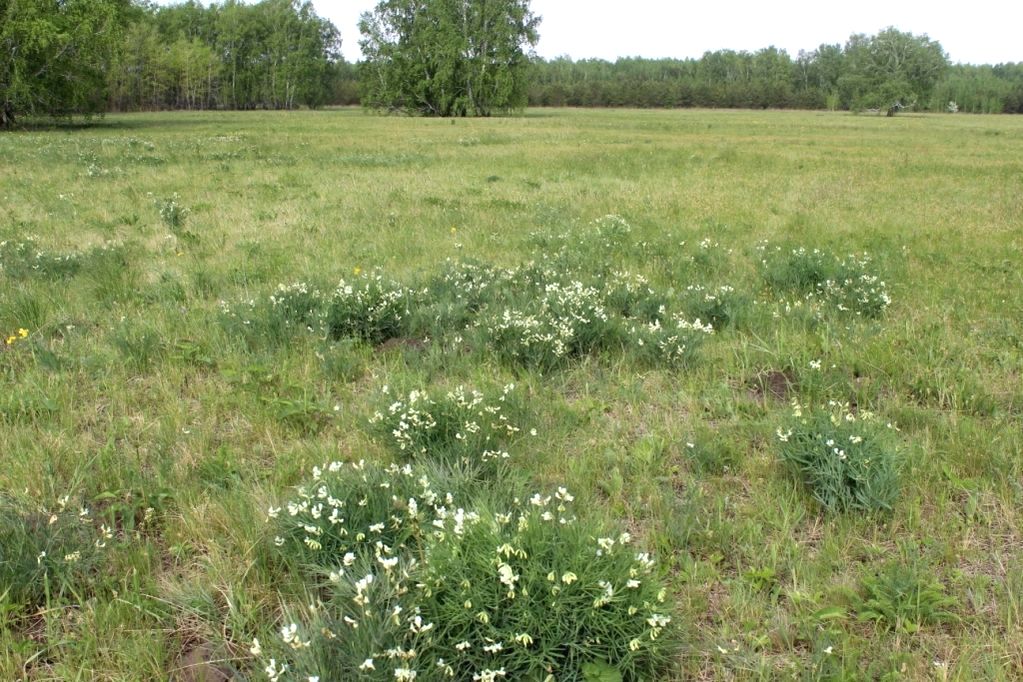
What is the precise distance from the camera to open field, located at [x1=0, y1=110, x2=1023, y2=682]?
2.63m

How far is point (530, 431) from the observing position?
4105 mm

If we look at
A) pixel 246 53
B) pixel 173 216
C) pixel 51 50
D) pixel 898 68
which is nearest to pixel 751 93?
pixel 898 68

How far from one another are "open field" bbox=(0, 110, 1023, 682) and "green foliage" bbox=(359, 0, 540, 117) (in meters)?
57.7

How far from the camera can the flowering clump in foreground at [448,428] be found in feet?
12.2

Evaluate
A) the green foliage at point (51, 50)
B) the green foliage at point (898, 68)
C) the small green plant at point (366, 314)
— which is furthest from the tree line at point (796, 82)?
the small green plant at point (366, 314)

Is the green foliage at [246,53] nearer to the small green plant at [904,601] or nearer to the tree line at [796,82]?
the tree line at [796,82]

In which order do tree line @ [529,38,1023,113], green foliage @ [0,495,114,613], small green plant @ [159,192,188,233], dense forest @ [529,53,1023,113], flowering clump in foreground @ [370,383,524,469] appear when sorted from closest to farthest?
green foliage @ [0,495,114,613] → flowering clump in foreground @ [370,383,524,469] → small green plant @ [159,192,188,233] → tree line @ [529,38,1023,113] → dense forest @ [529,53,1023,113]

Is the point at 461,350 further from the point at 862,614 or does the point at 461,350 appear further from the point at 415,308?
the point at 862,614

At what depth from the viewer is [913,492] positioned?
357cm

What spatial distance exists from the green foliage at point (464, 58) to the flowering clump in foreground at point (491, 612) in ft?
213

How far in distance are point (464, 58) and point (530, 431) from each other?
6558 centimetres

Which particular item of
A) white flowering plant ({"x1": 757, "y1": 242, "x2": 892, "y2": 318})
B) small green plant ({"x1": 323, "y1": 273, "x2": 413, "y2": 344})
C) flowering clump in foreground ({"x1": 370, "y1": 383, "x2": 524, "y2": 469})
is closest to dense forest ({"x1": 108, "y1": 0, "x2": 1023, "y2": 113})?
white flowering plant ({"x1": 757, "y1": 242, "x2": 892, "y2": 318})

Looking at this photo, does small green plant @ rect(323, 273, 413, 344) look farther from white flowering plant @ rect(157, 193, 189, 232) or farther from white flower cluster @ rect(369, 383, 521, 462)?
white flowering plant @ rect(157, 193, 189, 232)

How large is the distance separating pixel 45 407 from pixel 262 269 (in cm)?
390
